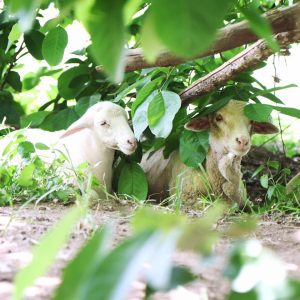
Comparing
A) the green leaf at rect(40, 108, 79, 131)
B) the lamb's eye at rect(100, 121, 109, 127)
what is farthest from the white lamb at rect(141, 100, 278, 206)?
the green leaf at rect(40, 108, 79, 131)

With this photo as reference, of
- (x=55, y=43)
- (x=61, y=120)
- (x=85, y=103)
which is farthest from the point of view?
(x=61, y=120)

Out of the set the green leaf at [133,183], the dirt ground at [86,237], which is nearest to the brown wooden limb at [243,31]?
the dirt ground at [86,237]

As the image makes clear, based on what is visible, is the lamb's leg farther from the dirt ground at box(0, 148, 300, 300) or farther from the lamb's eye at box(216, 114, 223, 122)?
the dirt ground at box(0, 148, 300, 300)

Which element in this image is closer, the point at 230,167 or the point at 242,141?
the point at 242,141

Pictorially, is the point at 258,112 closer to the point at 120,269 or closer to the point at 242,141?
the point at 242,141

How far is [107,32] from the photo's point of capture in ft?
1.80

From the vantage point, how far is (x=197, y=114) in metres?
3.61

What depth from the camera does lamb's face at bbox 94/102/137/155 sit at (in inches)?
135

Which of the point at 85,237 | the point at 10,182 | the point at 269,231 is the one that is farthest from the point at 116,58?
the point at 10,182

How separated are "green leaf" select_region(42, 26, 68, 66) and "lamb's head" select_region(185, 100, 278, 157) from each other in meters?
0.83

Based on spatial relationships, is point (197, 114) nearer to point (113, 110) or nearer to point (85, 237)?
point (113, 110)

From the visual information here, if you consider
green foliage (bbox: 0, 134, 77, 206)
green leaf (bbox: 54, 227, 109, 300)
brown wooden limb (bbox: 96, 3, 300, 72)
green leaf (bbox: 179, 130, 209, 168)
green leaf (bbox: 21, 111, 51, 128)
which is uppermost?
brown wooden limb (bbox: 96, 3, 300, 72)

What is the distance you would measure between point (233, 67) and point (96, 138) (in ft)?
3.10

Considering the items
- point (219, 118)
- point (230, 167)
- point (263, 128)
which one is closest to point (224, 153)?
point (230, 167)
